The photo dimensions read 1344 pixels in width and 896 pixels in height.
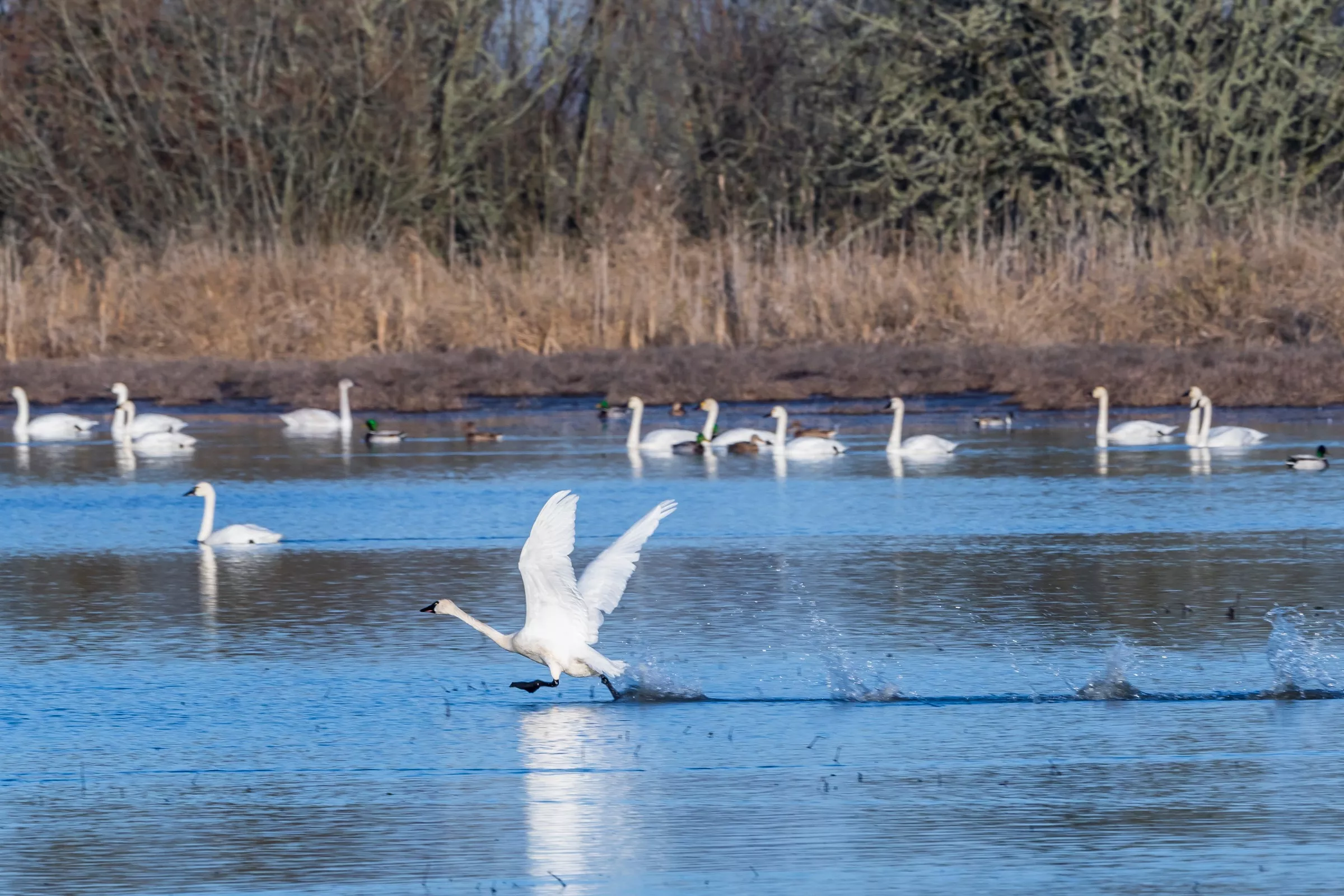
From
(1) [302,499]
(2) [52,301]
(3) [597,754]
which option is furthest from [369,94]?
(3) [597,754]

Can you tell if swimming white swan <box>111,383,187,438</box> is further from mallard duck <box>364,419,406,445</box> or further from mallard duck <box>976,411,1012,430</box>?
mallard duck <box>976,411,1012,430</box>

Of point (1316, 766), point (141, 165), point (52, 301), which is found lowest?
point (1316, 766)

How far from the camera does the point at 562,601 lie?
8.08 meters

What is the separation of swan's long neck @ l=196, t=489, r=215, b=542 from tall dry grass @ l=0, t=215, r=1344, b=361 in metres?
11.1

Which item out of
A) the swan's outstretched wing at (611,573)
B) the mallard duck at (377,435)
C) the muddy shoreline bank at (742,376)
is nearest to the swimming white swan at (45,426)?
the muddy shoreline bank at (742,376)

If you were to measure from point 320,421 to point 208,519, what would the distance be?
800cm

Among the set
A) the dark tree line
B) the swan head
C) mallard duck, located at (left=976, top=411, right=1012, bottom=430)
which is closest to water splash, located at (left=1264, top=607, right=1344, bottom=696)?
the swan head

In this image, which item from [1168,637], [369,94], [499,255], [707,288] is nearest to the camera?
[1168,637]

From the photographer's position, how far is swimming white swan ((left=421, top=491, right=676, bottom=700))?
26.2 ft

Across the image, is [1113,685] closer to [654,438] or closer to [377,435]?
[654,438]

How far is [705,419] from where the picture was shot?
2259 cm

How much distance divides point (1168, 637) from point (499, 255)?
2292 centimetres

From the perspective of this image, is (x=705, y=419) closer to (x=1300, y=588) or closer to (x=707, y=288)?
(x=707, y=288)

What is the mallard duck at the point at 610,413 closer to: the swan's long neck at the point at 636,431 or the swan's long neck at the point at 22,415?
the swan's long neck at the point at 636,431
